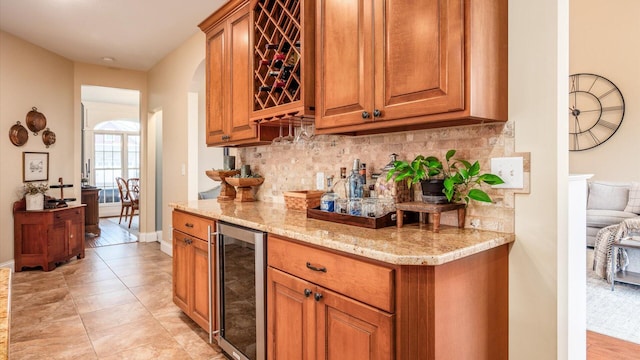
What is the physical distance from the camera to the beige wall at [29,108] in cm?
430

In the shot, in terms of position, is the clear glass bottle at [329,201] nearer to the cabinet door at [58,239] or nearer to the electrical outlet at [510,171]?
the electrical outlet at [510,171]

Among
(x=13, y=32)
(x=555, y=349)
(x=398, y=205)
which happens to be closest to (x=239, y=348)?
(x=398, y=205)

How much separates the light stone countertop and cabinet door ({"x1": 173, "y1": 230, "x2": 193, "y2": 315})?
2.67 feet

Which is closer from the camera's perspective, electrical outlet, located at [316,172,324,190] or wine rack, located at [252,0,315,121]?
wine rack, located at [252,0,315,121]

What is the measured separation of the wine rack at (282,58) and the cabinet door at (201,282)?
0.94m

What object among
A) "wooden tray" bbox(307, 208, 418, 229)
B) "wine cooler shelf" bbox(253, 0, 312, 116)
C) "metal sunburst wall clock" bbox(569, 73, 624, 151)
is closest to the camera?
"wooden tray" bbox(307, 208, 418, 229)

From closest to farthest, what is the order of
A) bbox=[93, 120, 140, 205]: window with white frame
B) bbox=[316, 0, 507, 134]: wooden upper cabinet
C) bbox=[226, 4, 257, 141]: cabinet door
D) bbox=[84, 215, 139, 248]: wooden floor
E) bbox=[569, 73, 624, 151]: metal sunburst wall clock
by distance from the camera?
1. bbox=[316, 0, 507, 134]: wooden upper cabinet
2. bbox=[226, 4, 257, 141]: cabinet door
3. bbox=[569, 73, 624, 151]: metal sunburst wall clock
4. bbox=[84, 215, 139, 248]: wooden floor
5. bbox=[93, 120, 140, 205]: window with white frame

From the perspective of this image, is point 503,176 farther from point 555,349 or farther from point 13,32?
point 13,32

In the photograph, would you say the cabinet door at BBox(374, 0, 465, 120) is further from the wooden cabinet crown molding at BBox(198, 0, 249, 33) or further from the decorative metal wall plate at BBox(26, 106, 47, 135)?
the decorative metal wall plate at BBox(26, 106, 47, 135)

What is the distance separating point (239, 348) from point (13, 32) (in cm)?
463

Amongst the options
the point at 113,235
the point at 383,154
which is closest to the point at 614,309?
the point at 383,154

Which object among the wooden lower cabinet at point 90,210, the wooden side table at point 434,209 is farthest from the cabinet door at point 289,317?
the wooden lower cabinet at point 90,210

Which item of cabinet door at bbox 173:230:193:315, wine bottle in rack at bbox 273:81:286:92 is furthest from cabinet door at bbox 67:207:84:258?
wine bottle in rack at bbox 273:81:286:92

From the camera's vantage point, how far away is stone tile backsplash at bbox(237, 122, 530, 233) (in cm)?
155
